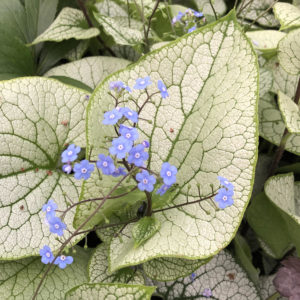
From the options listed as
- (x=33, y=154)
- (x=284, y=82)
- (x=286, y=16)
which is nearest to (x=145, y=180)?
(x=33, y=154)

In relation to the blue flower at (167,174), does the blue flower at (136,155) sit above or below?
above

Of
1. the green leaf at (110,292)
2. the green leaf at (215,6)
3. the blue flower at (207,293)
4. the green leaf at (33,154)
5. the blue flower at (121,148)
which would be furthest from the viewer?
the green leaf at (215,6)

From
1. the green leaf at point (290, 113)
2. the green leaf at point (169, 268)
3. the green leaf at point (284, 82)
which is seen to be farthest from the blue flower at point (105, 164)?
the green leaf at point (284, 82)

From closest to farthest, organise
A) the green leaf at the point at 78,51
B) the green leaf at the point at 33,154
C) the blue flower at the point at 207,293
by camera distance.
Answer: the green leaf at the point at 33,154
the blue flower at the point at 207,293
the green leaf at the point at 78,51

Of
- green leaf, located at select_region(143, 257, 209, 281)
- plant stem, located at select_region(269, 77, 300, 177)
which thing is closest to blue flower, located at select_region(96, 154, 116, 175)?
green leaf, located at select_region(143, 257, 209, 281)

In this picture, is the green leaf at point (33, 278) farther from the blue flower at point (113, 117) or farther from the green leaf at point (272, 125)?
the green leaf at point (272, 125)

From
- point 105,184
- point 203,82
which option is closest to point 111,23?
point 203,82

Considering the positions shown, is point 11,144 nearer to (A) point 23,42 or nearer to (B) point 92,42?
(A) point 23,42
